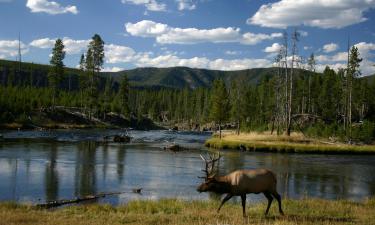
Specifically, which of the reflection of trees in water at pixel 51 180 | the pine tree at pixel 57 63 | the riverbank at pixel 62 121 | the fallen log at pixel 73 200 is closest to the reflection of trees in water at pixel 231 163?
the fallen log at pixel 73 200

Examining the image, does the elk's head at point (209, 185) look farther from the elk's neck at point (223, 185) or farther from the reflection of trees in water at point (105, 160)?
the reflection of trees in water at point (105, 160)

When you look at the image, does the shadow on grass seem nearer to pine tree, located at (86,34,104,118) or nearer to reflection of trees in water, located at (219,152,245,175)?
reflection of trees in water, located at (219,152,245,175)

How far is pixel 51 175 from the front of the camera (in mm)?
34250

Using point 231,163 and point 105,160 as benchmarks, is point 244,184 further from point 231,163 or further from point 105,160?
point 105,160

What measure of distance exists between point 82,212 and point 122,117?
119050mm

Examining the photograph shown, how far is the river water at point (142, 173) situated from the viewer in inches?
1119

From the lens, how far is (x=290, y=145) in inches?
2421

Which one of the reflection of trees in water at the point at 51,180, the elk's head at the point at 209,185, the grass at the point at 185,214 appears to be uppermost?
the elk's head at the point at 209,185

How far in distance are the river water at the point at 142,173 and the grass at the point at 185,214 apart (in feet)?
14.1

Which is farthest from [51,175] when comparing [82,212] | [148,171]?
[82,212]

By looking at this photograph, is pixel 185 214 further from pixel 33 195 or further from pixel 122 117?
pixel 122 117

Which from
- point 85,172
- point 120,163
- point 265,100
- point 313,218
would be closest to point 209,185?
point 313,218

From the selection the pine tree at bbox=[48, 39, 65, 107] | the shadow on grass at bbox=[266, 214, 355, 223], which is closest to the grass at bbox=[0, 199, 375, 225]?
the shadow on grass at bbox=[266, 214, 355, 223]

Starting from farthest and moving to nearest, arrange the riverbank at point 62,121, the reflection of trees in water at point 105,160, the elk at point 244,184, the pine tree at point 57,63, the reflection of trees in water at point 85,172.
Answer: the pine tree at point 57,63 → the riverbank at point 62,121 → the reflection of trees in water at point 105,160 → the reflection of trees in water at point 85,172 → the elk at point 244,184
